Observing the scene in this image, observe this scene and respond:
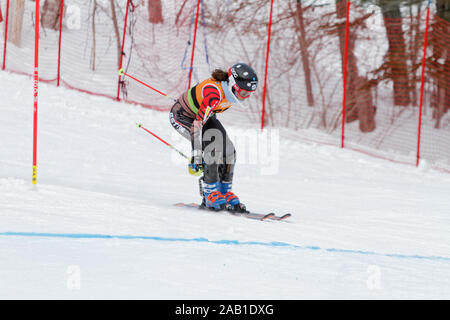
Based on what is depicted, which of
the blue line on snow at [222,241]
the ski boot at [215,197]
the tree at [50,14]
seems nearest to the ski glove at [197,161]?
the ski boot at [215,197]

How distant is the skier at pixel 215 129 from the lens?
450cm

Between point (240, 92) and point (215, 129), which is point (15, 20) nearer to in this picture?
point (215, 129)

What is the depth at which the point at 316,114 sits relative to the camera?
1317 centimetres

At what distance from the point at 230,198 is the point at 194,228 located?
0.95 meters

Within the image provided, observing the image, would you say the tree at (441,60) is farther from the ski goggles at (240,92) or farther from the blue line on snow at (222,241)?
the blue line on snow at (222,241)

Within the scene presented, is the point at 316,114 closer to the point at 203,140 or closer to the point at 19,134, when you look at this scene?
the point at 19,134

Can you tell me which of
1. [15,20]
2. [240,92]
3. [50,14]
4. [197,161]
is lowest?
[197,161]

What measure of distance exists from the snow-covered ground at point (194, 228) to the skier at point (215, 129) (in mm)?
292

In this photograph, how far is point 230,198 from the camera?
4.77 meters

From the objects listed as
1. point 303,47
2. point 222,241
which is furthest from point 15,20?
point 222,241

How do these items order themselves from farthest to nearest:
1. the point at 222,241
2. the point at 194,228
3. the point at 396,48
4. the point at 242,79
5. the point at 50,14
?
the point at 50,14 → the point at 396,48 → the point at 242,79 → the point at 194,228 → the point at 222,241

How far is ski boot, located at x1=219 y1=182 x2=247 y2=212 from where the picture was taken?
472 centimetres

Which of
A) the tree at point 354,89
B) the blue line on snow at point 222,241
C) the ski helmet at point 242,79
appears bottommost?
the blue line on snow at point 222,241

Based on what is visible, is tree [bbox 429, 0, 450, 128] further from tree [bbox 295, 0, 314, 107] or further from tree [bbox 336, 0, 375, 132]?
tree [bbox 295, 0, 314, 107]
